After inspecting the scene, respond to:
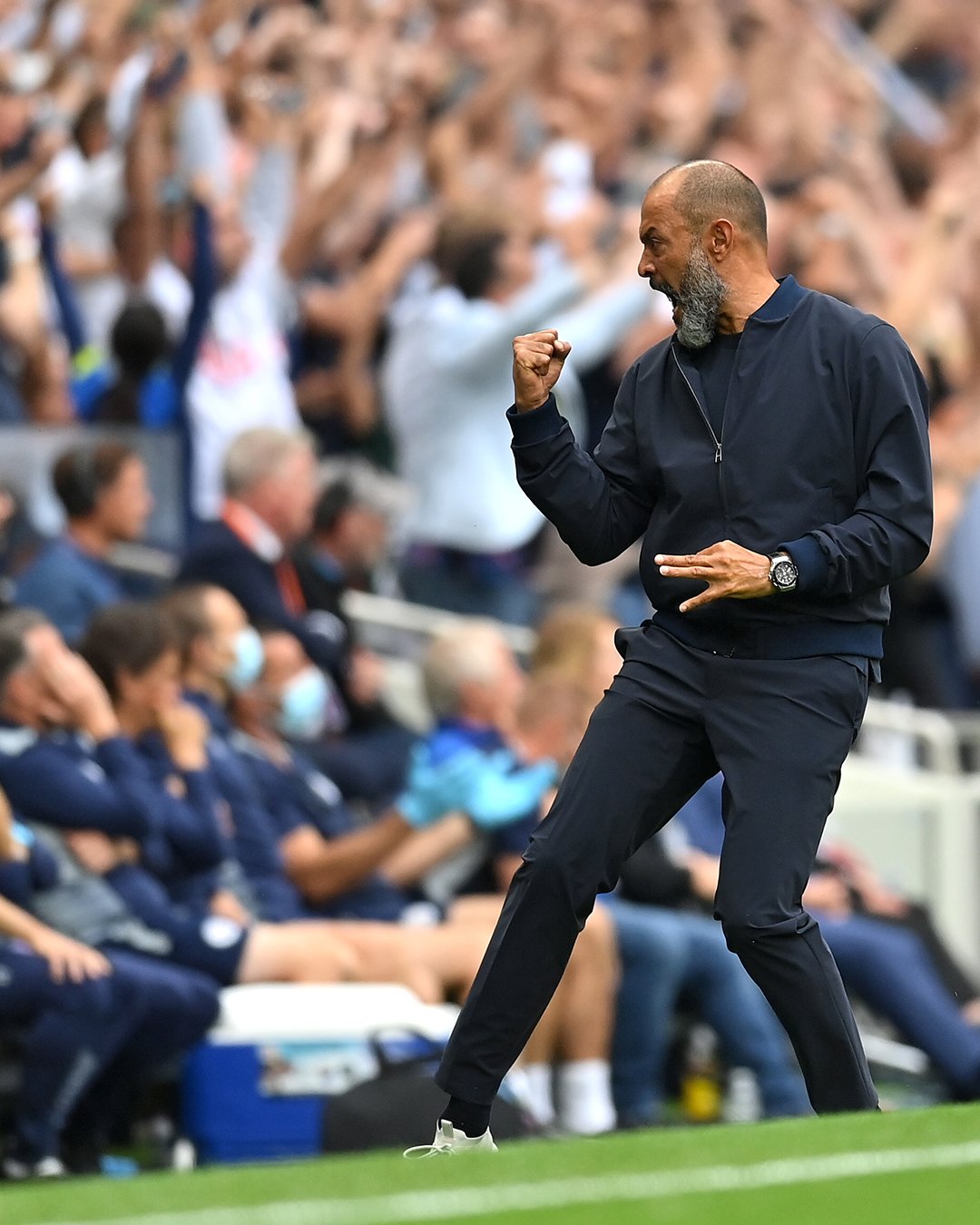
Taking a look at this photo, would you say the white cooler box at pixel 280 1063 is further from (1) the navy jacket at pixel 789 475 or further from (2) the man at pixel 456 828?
(1) the navy jacket at pixel 789 475

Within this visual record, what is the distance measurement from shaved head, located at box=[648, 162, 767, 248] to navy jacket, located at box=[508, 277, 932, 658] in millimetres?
192

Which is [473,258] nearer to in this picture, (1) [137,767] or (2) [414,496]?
(2) [414,496]

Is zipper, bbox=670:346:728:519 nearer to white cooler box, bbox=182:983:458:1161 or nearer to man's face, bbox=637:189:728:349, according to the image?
man's face, bbox=637:189:728:349

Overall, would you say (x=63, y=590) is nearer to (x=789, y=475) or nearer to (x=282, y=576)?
(x=282, y=576)

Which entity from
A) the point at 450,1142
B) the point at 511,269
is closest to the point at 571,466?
the point at 450,1142

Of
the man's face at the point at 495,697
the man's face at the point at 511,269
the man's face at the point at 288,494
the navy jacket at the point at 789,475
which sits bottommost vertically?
the navy jacket at the point at 789,475

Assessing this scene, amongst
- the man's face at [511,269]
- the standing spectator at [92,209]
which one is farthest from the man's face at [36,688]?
the standing spectator at [92,209]

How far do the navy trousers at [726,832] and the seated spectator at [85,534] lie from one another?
11.3ft

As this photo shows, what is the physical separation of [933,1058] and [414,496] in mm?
2866

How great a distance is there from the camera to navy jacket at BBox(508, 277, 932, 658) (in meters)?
4.35

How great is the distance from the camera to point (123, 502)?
7973 millimetres

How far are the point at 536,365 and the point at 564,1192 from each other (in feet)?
5.24

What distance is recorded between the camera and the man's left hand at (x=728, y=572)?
4262 millimetres

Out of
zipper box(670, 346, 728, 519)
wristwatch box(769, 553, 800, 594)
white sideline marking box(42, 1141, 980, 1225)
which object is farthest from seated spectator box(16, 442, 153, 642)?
white sideline marking box(42, 1141, 980, 1225)
